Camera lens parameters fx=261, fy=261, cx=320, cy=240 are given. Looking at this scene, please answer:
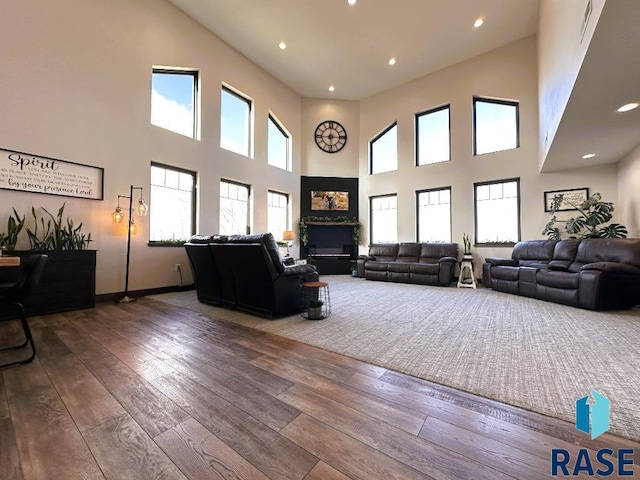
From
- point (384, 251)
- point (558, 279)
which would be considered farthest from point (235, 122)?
point (558, 279)

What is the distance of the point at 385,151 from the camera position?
8.06 m

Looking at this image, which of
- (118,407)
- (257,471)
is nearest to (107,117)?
(118,407)

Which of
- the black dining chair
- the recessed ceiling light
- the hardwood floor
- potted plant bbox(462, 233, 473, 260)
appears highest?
the recessed ceiling light

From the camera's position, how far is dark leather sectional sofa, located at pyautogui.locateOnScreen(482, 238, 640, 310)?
3.57 m

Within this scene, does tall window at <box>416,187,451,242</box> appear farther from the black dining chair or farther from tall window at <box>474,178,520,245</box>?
the black dining chair

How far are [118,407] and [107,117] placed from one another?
458 centimetres

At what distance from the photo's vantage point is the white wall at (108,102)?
11.2ft

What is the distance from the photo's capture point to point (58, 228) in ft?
11.5

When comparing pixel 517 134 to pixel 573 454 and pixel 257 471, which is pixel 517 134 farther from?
pixel 257 471

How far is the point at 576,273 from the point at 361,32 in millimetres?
6066

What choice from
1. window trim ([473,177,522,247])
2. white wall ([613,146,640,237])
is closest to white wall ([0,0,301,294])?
window trim ([473,177,522,247])

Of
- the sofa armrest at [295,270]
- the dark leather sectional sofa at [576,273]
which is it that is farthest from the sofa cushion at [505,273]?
the sofa armrest at [295,270]

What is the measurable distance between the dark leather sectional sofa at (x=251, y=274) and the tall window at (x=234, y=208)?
93.5 inches

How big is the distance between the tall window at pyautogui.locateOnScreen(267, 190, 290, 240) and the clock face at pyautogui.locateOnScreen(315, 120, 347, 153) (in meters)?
2.12
